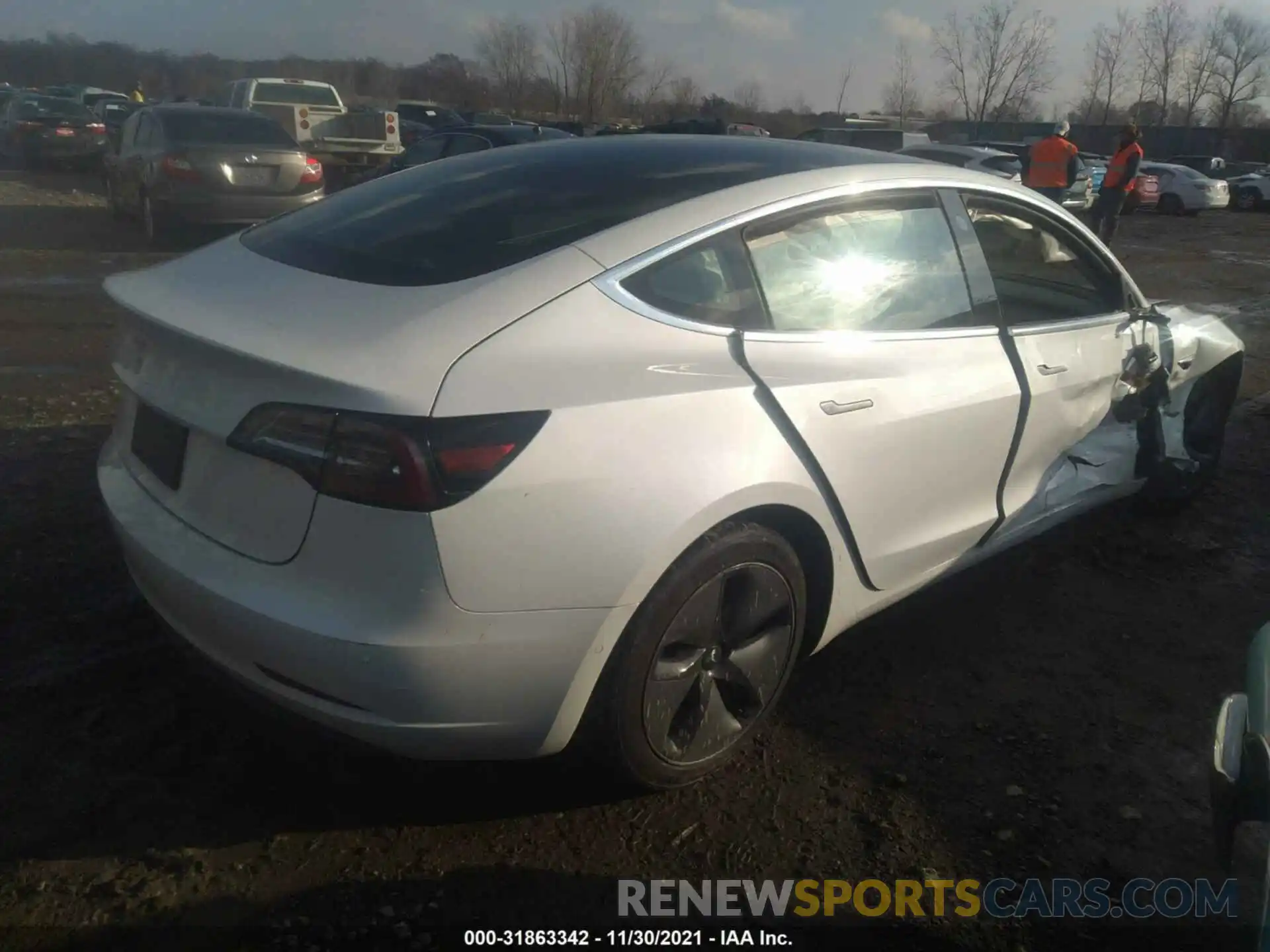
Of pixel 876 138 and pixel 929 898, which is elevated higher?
pixel 876 138

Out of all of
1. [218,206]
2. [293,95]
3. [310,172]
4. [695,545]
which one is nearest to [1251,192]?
[293,95]

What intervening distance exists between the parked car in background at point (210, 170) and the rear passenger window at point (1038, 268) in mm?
9592

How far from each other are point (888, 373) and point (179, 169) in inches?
431

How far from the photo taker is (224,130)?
12.4 m

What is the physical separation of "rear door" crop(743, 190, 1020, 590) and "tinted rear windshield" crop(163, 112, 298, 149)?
35.6 ft

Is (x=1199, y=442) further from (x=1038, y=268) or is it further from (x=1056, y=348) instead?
(x=1056, y=348)

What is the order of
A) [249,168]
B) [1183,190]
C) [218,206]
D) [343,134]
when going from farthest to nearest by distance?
[1183,190] → [343,134] → [249,168] → [218,206]

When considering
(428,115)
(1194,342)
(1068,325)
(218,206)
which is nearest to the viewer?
(1068,325)

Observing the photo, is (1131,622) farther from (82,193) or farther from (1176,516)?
(82,193)

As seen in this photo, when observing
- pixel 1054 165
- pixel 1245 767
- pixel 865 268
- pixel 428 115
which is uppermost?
pixel 428 115

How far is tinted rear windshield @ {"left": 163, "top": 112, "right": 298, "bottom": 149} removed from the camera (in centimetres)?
1216

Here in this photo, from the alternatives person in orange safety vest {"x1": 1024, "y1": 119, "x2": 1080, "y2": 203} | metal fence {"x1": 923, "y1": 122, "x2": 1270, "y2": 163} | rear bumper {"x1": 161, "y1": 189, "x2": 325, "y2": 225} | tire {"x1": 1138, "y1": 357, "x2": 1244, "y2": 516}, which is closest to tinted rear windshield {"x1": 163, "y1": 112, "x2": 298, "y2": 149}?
rear bumper {"x1": 161, "y1": 189, "x2": 325, "y2": 225}

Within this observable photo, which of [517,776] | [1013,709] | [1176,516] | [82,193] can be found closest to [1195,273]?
[1176,516]

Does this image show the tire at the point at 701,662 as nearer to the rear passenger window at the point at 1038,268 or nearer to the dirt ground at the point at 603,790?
the dirt ground at the point at 603,790
